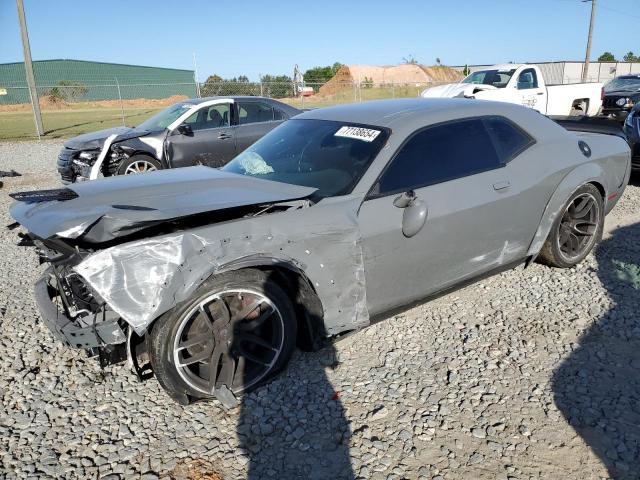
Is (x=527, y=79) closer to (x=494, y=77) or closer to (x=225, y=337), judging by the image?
(x=494, y=77)

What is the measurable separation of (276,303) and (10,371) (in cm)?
188

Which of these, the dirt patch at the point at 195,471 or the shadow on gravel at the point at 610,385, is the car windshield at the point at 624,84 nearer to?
the shadow on gravel at the point at 610,385

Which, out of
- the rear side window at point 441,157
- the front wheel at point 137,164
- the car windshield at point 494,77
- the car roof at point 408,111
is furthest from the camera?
the car windshield at point 494,77

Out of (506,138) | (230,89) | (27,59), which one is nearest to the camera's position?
(506,138)

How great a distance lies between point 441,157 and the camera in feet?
11.3

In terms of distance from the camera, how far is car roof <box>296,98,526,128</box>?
347 centimetres

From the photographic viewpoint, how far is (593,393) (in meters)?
2.82

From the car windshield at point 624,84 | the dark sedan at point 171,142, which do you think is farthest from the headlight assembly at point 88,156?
the car windshield at point 624,84

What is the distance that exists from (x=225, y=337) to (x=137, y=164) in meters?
6.04

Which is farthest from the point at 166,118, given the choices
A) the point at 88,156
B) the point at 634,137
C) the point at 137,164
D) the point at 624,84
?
the point at 624,84

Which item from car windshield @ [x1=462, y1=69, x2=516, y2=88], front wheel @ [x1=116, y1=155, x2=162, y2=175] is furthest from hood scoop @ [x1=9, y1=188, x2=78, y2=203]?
car windshield @ [x1=462, y1=69, x2=516, y2=88]

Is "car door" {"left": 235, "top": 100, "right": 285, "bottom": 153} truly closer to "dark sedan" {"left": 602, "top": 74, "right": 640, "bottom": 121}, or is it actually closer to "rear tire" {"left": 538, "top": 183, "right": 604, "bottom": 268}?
"rear tire" {"left": 538, "top": 183, "right": 604, "bottom": 268}

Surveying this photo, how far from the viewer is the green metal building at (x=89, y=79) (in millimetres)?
40756

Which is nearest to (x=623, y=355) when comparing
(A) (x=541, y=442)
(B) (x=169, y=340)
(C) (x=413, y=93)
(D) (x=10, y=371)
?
(A) (x=541, y=442)
